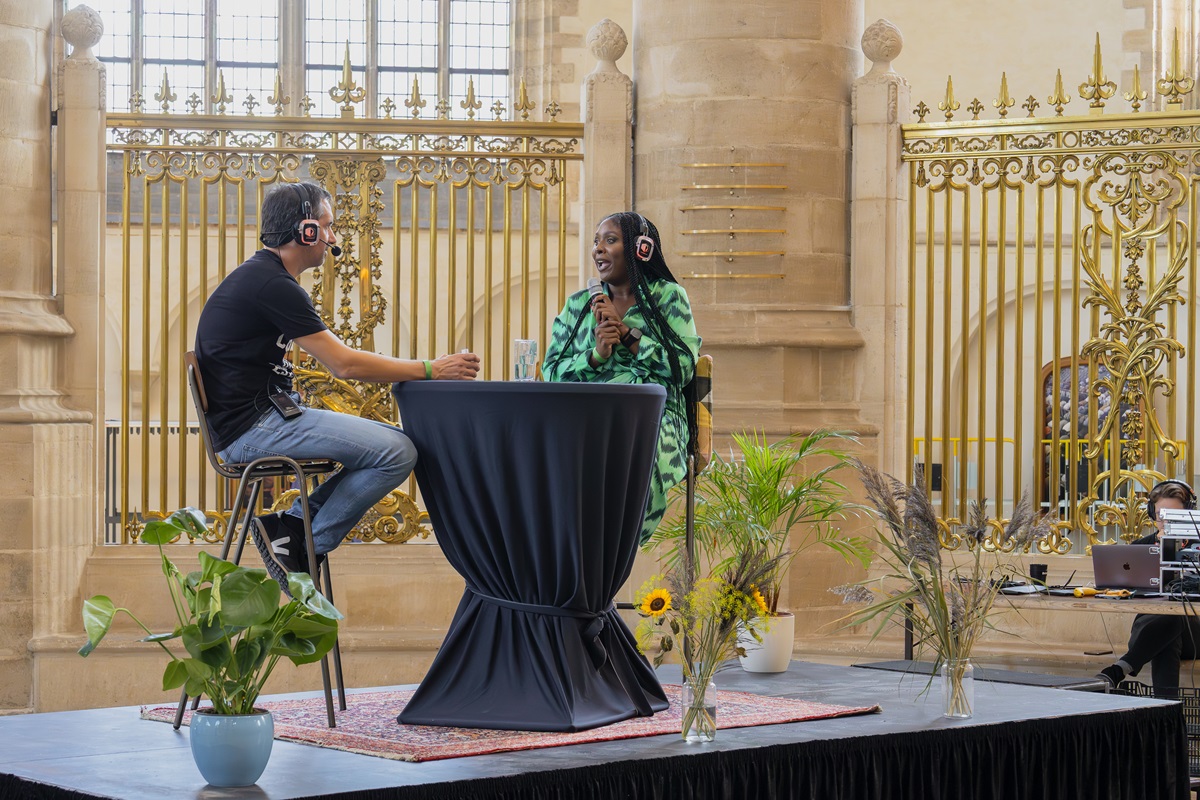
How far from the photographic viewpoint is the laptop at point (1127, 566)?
5.67 metres

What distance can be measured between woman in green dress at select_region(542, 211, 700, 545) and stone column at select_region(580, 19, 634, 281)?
2.55 m

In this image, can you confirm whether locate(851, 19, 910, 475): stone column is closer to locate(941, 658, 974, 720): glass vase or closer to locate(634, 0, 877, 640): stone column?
locate(634, 0, 877, 640): stone column

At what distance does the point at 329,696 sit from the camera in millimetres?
3789

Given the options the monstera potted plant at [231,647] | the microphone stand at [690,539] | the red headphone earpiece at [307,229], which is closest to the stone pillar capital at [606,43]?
the microphone stand at [690,539]

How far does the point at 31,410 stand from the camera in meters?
6.66

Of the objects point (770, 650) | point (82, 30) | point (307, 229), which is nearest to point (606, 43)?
point (82, 30)

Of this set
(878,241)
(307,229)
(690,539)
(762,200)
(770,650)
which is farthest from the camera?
(878,241)

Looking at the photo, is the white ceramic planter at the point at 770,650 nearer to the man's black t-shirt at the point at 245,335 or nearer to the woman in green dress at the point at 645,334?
the woman in green dress at the point at 645,334

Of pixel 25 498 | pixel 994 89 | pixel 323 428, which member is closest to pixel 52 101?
pixel 25 498

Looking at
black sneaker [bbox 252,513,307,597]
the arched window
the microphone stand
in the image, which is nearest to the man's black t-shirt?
black sneaker [bbox 252,513,307,597]

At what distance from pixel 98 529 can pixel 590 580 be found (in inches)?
148

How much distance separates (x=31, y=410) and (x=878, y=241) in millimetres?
3459

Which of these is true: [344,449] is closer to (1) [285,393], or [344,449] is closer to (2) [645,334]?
(1) [285,393]

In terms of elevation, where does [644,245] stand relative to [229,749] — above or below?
above
